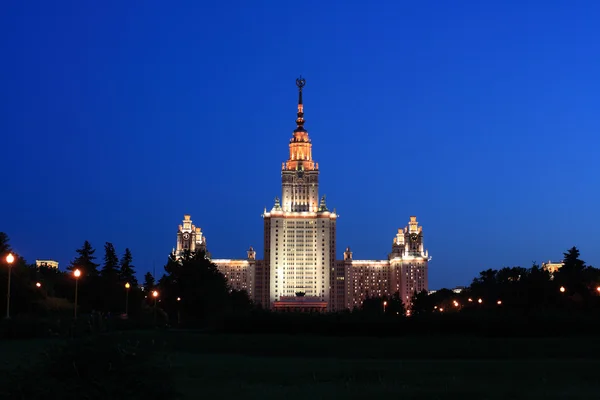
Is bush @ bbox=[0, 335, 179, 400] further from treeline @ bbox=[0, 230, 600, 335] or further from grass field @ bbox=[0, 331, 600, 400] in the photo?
treeline @ bbox=[0, 230, 600, 335]

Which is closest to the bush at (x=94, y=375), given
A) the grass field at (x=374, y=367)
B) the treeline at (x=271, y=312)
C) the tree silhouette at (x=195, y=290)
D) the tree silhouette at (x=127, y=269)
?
the grass field at (x=374, y=367)

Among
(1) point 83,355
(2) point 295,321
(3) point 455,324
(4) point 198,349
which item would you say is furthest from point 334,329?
(1) point 83,355

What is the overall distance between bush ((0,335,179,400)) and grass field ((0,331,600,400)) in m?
0.85

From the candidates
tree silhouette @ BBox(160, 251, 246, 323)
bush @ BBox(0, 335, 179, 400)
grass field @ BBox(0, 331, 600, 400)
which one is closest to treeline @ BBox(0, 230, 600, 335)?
tree silhouette @ BBox(160, 251, 246, 323)

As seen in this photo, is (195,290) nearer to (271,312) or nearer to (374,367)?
(271,312)

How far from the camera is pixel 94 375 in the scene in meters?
14.0

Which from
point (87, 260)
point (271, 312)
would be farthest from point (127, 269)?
point (271, 312)

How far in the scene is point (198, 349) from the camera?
129 ft

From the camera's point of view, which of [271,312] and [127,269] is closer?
[271,312]

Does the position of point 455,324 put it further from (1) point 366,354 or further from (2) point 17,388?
(2) point 17,388

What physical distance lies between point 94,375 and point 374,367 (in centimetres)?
1650

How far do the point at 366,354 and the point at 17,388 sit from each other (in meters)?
24.7

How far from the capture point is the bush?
13.7m

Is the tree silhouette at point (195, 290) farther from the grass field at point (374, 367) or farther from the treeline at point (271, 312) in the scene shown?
the grass field at point (374, 367)
